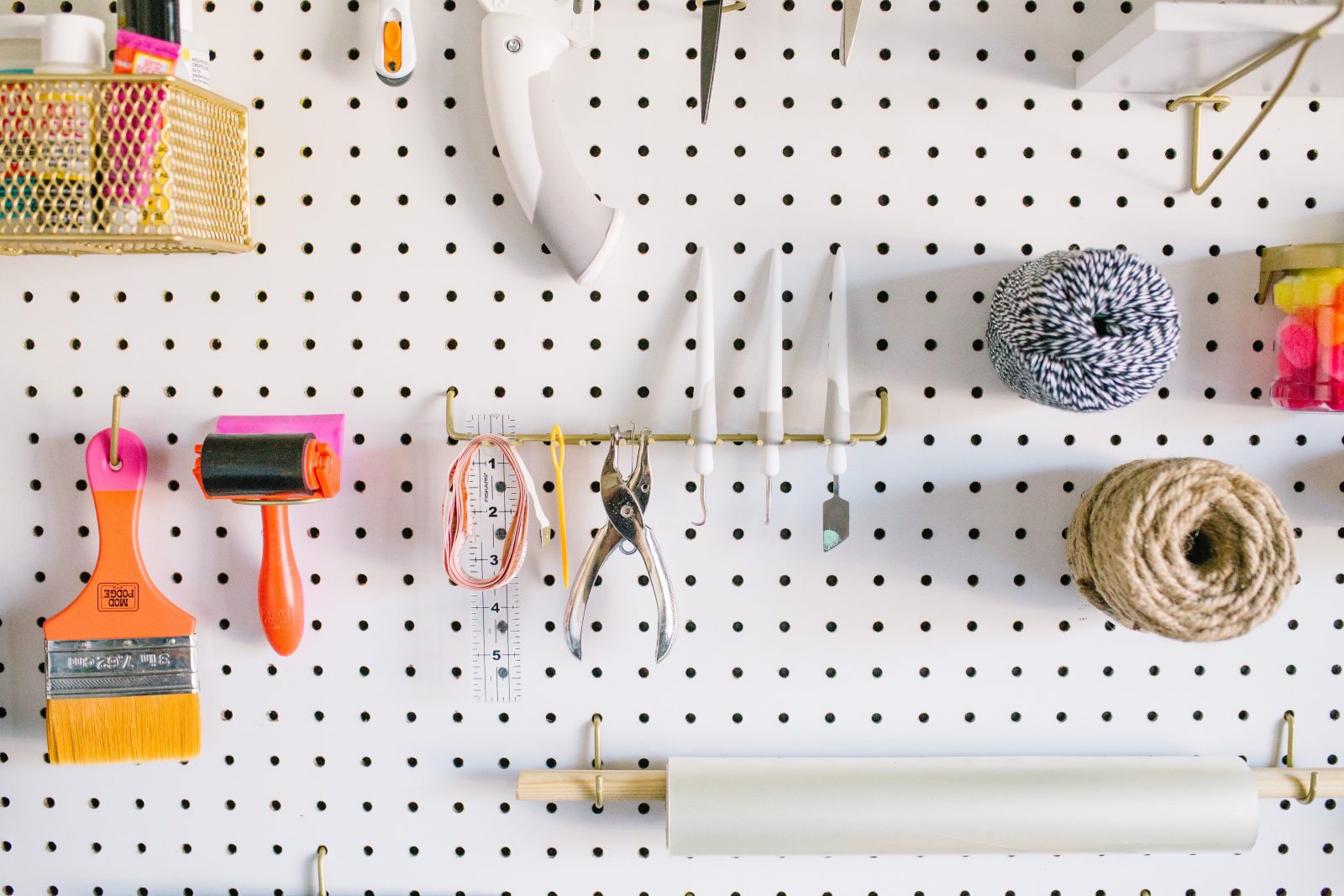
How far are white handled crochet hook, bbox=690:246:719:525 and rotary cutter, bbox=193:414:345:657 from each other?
34 centimetres

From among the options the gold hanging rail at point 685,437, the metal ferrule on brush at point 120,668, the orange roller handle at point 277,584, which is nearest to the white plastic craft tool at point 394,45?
the gold hanging rail at point 685,437

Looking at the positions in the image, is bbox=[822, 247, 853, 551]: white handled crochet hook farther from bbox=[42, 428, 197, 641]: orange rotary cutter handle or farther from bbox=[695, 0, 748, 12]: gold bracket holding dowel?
bbox=[42, 428, 197, 641]: orange rotary cutter handle

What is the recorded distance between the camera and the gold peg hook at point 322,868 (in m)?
0.87

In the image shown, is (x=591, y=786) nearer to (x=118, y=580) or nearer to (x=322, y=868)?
(x=322, y=868)

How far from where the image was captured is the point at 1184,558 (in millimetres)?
727

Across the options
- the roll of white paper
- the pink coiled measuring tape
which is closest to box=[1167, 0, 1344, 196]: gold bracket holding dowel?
the roll of white paper

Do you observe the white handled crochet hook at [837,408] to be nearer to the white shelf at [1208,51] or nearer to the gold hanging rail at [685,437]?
the gold hanging rail at [685,437]

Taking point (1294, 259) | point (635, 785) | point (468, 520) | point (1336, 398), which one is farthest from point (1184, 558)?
point (468, 520)

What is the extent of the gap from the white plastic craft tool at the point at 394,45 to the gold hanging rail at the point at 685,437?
28cm

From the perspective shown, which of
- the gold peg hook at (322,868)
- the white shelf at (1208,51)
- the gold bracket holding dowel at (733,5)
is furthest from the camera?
the gold peg hook at (322,868)

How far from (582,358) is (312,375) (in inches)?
10.4

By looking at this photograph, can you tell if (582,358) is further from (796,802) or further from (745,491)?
(796,802)

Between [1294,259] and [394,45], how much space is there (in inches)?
32.2

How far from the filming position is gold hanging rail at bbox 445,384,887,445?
0.80m
